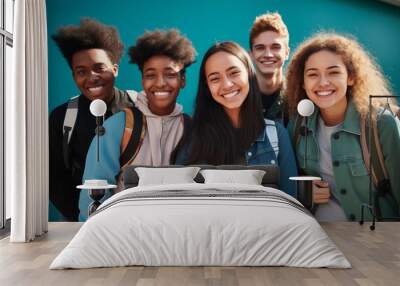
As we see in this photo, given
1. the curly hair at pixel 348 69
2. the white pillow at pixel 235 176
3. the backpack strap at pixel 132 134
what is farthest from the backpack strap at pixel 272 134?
the backpack strap at pixel 132 134

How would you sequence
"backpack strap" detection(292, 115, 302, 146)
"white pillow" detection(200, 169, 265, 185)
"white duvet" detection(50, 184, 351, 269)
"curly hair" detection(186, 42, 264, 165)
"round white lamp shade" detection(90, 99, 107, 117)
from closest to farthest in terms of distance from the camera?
"white duvet" detection(50, 184, 351, 269)
"white pillow" detection(200, 169, 265, 185)
"round white lamp shade" detection(90, 99, 107, 117)
"curly hair" detection(186, 42, 264, 165)
"backpack strap" detection(292, 115, 302, 146)

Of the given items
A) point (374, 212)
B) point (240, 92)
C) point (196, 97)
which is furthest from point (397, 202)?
point (196, 97)

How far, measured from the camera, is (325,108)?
7.90m

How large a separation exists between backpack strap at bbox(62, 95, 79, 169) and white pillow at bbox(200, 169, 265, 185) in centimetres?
204

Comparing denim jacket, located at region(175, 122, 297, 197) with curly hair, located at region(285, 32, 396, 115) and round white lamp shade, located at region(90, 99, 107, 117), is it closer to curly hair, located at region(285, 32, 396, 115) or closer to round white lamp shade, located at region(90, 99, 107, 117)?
curly hair, located at region(285, 32, 396, 115)

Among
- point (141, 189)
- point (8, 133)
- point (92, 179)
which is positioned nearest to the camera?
point (141, 189)

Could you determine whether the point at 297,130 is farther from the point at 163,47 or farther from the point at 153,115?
the point at 163,47

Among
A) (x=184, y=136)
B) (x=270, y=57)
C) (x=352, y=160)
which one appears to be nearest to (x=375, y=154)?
(x=352, y=160)

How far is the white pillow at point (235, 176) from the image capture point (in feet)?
23.4

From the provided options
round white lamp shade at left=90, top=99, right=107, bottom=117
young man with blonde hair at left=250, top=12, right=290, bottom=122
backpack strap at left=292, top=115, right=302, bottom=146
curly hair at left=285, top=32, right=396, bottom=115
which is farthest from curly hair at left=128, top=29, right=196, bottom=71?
backpack strap at left=292, top=115, right=302, bottom=146

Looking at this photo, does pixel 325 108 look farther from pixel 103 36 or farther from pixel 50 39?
pixel 50 39

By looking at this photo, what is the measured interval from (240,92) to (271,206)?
3040 millimetres

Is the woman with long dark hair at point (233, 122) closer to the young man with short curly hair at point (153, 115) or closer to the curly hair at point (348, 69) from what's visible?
the young man with short curly hair at point (153, 115)

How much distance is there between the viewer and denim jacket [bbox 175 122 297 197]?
783cm
